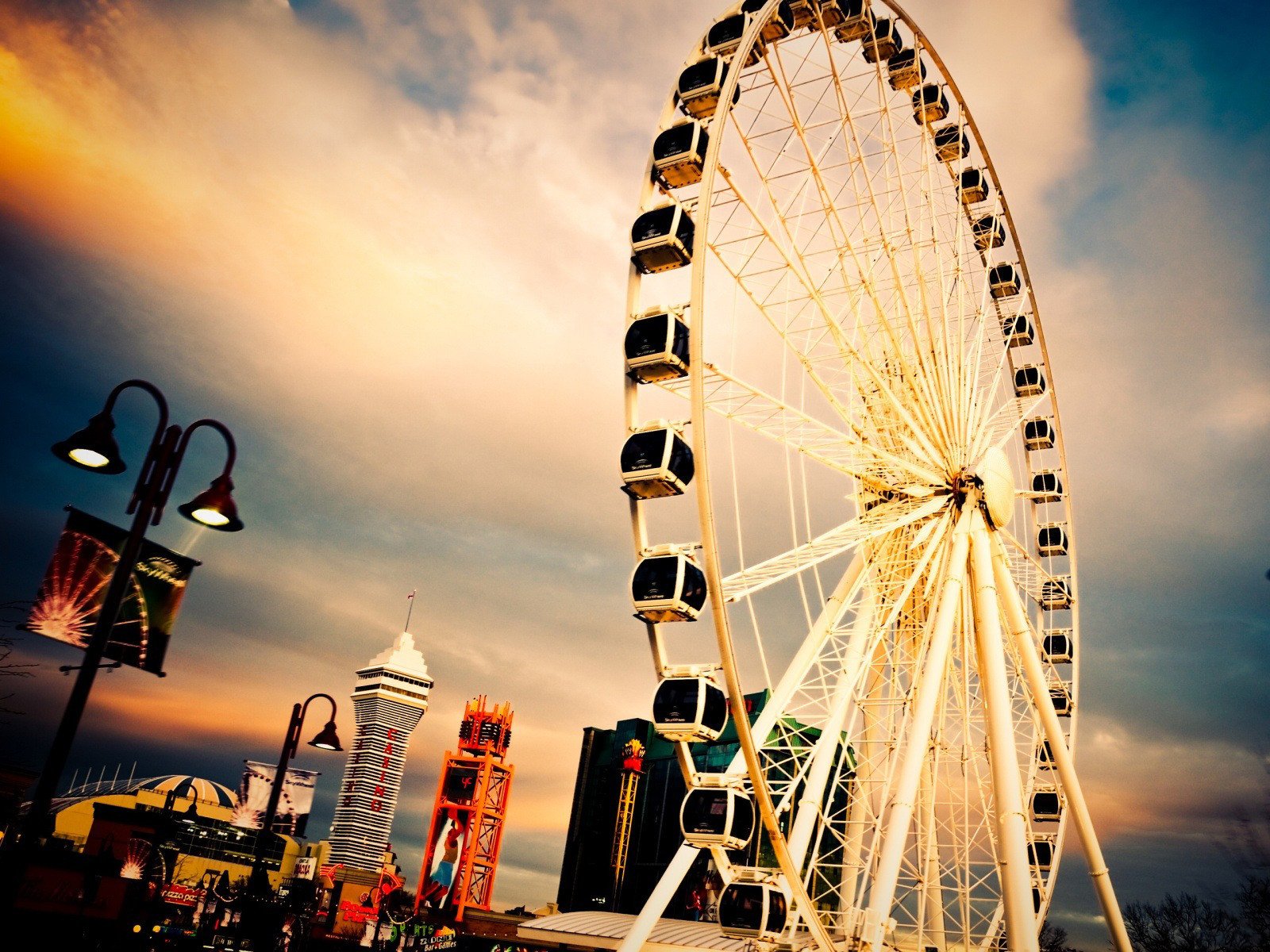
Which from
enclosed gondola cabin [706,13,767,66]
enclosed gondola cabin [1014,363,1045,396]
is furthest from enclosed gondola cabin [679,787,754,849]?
enclosed gondola cabin [1014,363,1045,396]

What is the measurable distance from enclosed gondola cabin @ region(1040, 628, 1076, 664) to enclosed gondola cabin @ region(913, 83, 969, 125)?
47.2 ft

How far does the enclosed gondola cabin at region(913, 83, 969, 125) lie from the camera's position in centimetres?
2225

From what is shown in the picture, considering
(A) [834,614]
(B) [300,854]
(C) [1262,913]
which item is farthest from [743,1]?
(B) [300,854]

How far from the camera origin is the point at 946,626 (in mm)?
16078

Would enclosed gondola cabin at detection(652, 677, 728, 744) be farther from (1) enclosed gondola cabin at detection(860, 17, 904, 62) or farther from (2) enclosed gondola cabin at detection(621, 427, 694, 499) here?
(1) enclosed gondola cabin at detection(860, 17, 904, 62)

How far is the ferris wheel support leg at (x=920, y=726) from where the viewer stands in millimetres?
13789

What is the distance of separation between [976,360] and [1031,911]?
1119 cm

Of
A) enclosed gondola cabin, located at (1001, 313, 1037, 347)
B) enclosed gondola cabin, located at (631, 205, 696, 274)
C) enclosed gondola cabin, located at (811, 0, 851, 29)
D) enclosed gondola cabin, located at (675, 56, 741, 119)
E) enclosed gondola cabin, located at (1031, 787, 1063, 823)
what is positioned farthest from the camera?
enclosed gondola cabin, located at (1001, 313, 1037, 347)

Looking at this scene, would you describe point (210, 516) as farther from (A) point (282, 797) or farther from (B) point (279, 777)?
(A) point (282, 797)

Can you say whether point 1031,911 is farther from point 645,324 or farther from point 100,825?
point 100,825

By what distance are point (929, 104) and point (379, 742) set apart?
149m

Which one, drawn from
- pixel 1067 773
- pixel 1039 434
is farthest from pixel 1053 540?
pixel 1067 773

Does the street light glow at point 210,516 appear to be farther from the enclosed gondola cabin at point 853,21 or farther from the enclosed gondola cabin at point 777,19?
the enclosed gondola cabin at point 853,21

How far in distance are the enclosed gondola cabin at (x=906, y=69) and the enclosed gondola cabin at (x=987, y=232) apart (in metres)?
4.38
